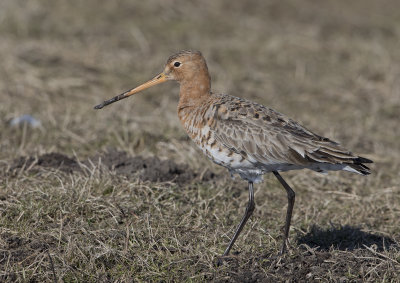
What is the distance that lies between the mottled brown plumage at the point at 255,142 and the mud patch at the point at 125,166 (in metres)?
1.03

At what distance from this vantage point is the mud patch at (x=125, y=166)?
6.54 m

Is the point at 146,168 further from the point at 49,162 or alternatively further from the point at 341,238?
the point at 341,238

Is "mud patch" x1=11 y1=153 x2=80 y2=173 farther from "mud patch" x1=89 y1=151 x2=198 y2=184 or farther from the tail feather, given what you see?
the tail feather

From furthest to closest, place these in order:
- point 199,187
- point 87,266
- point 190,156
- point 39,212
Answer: point 190,156
point 199,187
point 39,212
point 87,266

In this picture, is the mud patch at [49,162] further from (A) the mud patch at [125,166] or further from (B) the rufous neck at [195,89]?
(B) the rufous neck at [195,89]

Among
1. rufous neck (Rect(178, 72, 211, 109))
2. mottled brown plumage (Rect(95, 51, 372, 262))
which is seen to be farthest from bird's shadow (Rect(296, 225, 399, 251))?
rufous neck (Rect(178, 72, 211, 109))

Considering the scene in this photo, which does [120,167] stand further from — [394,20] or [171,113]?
[394,20]

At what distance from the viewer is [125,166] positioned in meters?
6.80

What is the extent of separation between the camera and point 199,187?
6.61 metres

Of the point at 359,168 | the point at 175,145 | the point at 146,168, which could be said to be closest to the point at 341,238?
the point at 359,168

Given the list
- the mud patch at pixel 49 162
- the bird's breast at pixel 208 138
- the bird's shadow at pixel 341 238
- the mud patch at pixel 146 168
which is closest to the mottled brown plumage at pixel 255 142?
the bird's breast at pixel 208 138

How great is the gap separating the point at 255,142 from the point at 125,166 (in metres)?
1.91

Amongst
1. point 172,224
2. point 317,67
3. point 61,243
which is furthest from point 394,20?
point 61,243

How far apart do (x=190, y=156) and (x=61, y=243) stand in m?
2.50
